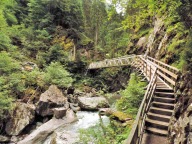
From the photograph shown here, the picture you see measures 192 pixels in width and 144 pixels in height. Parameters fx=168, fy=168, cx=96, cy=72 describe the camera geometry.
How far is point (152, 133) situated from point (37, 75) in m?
11.2

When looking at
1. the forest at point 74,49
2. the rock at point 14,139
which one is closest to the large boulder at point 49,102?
the forest at point 74,49

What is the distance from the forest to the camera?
802cm

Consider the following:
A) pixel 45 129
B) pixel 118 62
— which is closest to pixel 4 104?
pixel 45 129

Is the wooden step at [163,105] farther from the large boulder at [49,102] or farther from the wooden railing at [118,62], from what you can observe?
the wooden railing at [118,62]

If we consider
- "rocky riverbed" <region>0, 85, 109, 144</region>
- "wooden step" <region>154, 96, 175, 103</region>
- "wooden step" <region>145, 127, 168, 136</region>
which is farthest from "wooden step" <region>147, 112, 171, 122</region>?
"rocky riverbed" <region>0, 85, 109, 144</region>

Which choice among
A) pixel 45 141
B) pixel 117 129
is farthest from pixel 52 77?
pixel 117 129

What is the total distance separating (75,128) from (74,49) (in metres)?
16.6

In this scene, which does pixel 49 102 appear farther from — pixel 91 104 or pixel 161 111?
pixel 161 111

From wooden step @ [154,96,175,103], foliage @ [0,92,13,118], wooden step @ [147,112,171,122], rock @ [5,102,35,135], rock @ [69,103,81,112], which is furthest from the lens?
rock @ [69,103,81,112]

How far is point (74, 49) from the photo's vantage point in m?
24.6

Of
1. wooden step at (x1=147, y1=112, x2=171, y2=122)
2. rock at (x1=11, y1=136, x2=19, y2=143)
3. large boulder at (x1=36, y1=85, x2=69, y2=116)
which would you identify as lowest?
rock at (x1=11, y1=136, x2=19, y2=143)

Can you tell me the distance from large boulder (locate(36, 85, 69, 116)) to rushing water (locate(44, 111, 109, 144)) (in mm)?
1668

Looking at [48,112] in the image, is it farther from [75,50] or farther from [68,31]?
[68,31]

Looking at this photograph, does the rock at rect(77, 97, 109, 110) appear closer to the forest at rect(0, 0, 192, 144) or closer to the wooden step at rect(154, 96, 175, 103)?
the forest at rect(0, 0, 192, 144)
